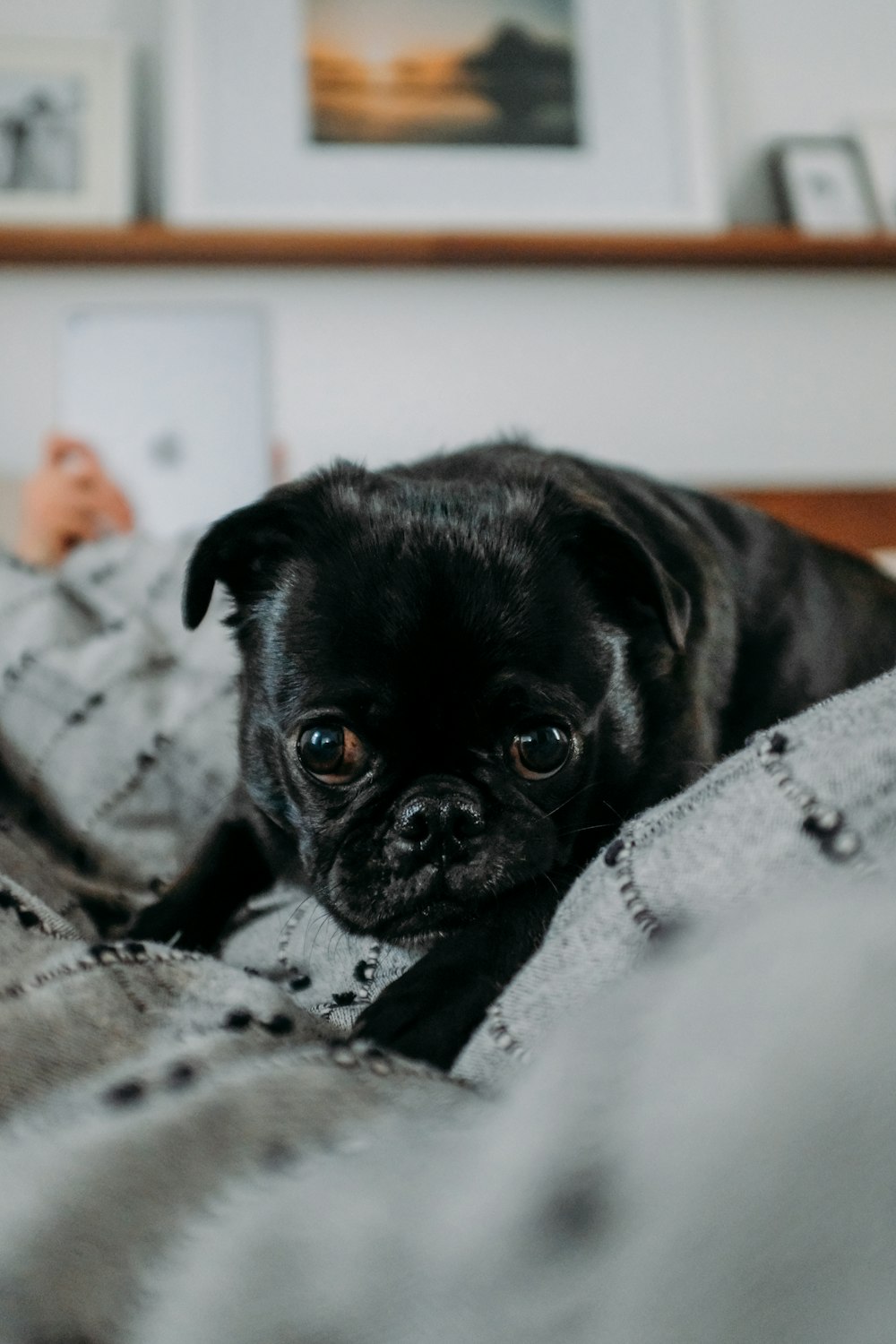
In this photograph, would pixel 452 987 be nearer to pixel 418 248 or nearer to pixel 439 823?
pixel 439 823

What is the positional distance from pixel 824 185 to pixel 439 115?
0.98m

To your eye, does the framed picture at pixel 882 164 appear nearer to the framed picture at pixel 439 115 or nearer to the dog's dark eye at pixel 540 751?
the framed picture at pixel 439 115

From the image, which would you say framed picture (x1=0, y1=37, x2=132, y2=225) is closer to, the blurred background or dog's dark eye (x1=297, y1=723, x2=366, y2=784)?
the blurred background

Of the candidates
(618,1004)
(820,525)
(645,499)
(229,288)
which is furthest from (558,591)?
(229,288)

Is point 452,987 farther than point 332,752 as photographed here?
No

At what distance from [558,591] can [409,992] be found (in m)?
0.42

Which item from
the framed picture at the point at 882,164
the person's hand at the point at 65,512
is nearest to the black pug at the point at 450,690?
the person's hand at the point at 65,512

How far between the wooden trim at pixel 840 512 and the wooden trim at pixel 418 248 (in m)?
0.60

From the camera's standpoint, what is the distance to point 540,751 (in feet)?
2.98

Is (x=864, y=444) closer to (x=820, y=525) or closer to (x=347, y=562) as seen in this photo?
(x=820, y=525)

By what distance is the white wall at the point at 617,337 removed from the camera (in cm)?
260

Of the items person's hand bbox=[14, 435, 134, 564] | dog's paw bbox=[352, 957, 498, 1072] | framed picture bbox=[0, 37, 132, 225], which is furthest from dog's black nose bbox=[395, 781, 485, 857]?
framed picture bbox=[0, 37, 132, 225]

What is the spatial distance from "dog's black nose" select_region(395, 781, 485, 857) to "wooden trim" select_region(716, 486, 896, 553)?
71.4 inches

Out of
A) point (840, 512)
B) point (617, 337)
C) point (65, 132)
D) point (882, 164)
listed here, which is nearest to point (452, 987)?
point (840, 512)
